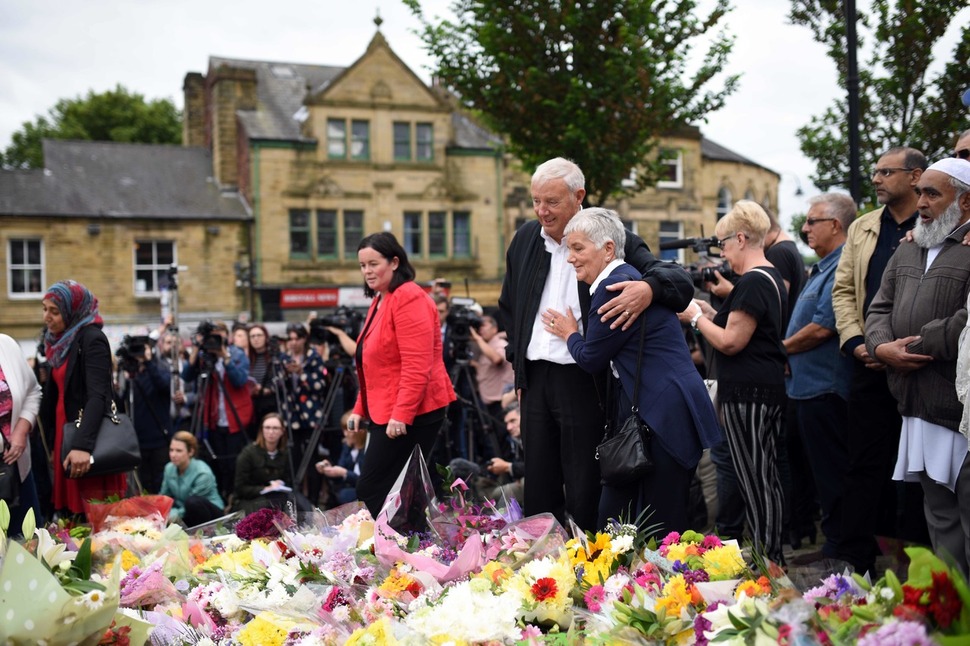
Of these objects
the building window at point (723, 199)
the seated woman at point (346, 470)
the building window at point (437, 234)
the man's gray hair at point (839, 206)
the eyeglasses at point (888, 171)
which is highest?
the building window at point (723, 199)

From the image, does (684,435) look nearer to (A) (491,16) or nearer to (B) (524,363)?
(B) (524,363)

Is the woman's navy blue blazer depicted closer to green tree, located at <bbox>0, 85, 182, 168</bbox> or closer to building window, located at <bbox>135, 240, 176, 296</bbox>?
building window, located at <bbox>135, 240, 176, 296</bbox>

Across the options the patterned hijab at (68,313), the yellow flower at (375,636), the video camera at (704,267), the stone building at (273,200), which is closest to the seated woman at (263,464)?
the patterned hijab at (68,313)

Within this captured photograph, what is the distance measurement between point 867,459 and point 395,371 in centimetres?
242

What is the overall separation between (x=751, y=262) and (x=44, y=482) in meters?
5.69

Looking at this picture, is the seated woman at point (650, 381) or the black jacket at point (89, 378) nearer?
the seated woman at point (650, 381)

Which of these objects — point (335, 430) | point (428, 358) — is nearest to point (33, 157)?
point (335, 430)

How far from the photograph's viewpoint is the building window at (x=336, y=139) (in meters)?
27.8

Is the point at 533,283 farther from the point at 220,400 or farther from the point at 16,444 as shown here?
the point at 220,400

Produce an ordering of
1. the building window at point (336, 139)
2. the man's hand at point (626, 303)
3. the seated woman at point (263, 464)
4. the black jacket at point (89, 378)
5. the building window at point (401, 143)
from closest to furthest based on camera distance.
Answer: the man's hand at point (626, 303) → the black jacket at point (89, 378) → the seated woman at point (263, 464) → the building window at point (336, 139) → the building window at point (401, 143)

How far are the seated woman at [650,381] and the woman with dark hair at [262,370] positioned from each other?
5.50 meters

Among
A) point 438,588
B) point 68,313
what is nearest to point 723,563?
point 438,588

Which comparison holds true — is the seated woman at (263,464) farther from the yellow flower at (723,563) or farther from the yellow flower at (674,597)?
the yellow flower at (674,597)

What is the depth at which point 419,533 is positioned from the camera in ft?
10.2
